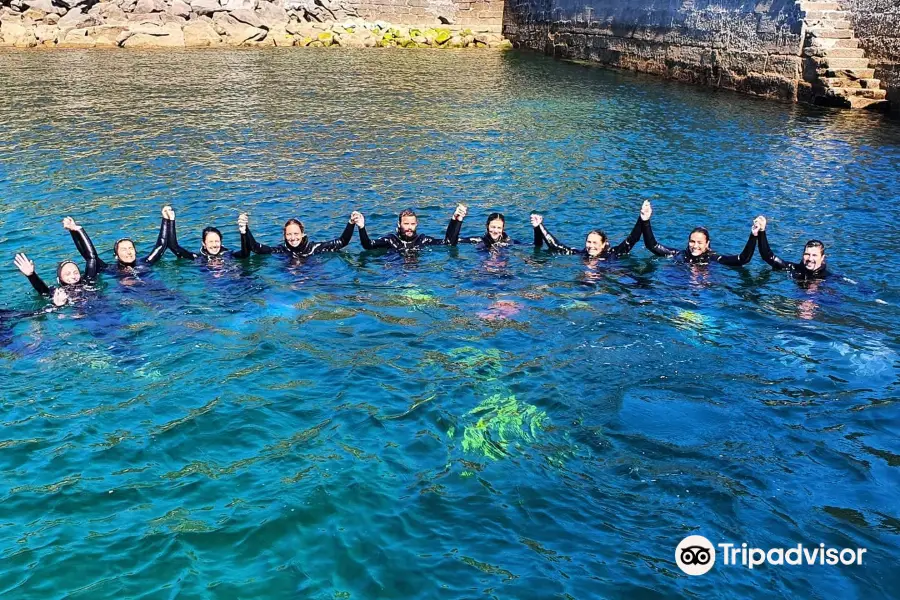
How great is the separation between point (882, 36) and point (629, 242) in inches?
620

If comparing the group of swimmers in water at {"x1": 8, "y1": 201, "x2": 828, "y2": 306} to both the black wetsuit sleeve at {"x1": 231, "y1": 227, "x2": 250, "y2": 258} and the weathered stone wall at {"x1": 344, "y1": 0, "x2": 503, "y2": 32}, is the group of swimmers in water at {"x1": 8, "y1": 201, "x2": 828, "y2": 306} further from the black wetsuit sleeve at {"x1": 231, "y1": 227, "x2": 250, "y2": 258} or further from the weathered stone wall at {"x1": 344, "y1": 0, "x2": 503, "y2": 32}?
the weathered stone wall at {"x1": 344, "y1": 0, "x2": 503, "y2": 32}

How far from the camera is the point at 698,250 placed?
13.0 m

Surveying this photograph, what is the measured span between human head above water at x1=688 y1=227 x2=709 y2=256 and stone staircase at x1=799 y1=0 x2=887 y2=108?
1463 centimetres

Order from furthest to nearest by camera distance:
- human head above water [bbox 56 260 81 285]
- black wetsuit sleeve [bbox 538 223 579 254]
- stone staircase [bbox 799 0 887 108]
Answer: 1. stone staircase [bbox 799 0 887 108]
2. black wetsuit sleeve [bbox 538 223 579 254]
3. human head above water [bbox 56 260 81 285]

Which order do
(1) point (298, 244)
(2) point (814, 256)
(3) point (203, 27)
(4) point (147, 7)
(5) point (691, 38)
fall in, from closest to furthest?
(2) point (814, 256) → (1) point (298, 244) → (5) point (691, 38) → (3) point (203, 27) → (4) point (147, 7)

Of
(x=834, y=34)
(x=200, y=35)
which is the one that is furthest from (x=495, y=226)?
(x=200, y=35)

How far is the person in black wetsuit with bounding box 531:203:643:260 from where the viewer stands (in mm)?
13344

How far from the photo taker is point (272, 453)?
812 centimetres

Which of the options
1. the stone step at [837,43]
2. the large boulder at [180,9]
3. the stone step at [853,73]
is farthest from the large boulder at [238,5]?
the stone step at [853,73]

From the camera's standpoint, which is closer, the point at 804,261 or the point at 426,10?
the point at 804,261

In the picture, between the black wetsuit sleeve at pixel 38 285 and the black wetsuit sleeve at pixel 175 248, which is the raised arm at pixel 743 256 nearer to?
the black wetsuit sleeve at pixel 175 248

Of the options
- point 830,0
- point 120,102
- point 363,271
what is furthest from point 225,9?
point 363,271

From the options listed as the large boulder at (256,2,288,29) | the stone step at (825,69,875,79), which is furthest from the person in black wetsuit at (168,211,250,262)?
the large boulder at (256,2,288,29)

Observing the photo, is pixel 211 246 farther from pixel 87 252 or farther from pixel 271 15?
pixel 271 15
